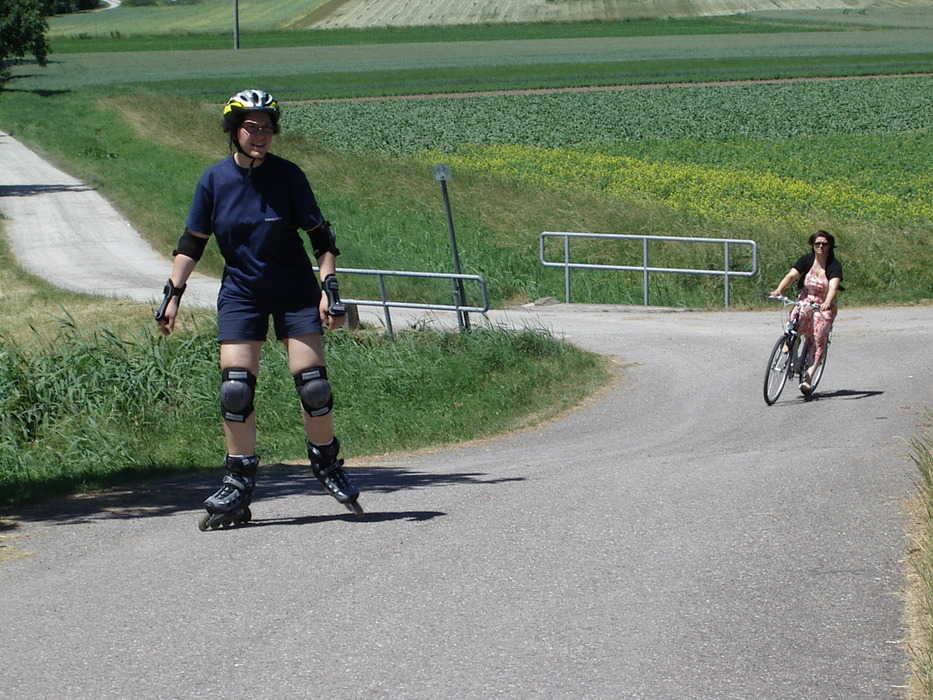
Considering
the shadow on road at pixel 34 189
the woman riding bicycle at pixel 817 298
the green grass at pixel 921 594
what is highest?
the green grass at pixel 921 594

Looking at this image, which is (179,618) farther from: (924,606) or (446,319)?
(446,319)

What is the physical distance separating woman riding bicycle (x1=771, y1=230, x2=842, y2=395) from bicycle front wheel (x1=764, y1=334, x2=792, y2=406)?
1.02 feet

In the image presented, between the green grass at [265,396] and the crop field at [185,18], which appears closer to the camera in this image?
the green grass at [265,396]

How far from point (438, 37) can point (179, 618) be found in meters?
98.2

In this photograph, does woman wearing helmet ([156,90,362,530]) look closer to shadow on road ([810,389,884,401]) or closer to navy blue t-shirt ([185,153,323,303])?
navy blue t-shirt ([185,153,323,303])

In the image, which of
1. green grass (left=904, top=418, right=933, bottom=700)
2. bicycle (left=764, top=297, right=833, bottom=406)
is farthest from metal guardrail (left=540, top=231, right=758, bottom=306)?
green grass (left=904, top=418, right=933, bottom=700)

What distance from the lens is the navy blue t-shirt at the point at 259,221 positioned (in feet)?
21.0

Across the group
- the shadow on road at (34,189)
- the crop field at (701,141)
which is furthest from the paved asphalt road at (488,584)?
the shadow on road at (34,189)

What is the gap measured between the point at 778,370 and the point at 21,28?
132 ft

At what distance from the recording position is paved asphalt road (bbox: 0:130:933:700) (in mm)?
4523

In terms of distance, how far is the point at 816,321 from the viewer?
1295cm

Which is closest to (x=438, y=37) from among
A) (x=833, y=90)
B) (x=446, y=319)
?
(x=833, y=90)

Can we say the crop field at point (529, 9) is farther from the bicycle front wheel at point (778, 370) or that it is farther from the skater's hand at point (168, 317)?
the skater's hand at point (168, 317)

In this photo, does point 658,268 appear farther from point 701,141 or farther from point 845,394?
point 701,141
